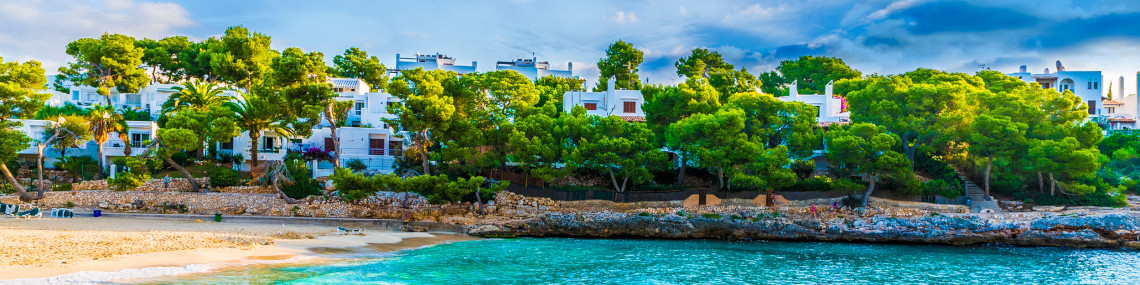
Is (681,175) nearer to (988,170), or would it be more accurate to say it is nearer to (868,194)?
(868,194)

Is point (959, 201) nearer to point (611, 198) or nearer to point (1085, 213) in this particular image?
point (1085, 213)

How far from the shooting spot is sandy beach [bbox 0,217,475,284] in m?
19.3

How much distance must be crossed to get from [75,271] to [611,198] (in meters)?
22.4

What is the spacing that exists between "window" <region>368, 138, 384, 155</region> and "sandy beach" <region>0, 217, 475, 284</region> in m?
11.5

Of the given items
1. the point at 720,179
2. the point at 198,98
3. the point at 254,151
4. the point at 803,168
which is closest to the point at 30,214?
the point at 254,151

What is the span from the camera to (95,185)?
37.9m

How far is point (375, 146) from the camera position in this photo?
43938 mm

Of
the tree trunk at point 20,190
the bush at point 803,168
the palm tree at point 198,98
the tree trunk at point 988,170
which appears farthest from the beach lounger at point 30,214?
the tree trunk at point 988,170

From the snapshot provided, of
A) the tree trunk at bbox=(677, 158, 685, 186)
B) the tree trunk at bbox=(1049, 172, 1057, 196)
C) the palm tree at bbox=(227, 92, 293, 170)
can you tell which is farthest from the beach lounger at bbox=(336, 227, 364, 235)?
the tree trunk at bbox=(1049, 172, 1057, 196)

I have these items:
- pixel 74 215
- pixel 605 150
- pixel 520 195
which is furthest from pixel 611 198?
pixel 74 215

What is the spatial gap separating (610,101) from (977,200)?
2351 cm

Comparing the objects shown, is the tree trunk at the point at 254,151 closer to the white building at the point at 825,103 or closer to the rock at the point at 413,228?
the rock at the point at 413,228

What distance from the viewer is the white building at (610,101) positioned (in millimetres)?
51625

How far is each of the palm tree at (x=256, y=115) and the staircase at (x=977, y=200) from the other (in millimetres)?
33913
